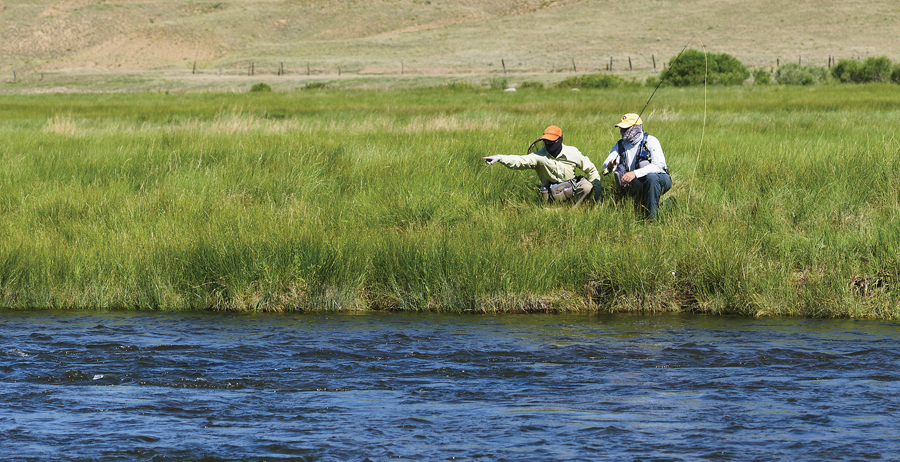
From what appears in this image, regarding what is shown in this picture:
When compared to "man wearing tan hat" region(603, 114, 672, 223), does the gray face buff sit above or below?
above

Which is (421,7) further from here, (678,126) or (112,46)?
(678,126)

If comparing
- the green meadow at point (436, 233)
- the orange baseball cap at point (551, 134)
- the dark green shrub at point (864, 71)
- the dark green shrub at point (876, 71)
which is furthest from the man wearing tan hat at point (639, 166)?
the dark green shrub at point (876, 71)

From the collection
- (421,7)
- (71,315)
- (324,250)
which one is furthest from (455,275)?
(421,7)

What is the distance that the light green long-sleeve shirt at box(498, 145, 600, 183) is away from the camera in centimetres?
995

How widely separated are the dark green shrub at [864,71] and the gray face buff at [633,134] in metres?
43.4

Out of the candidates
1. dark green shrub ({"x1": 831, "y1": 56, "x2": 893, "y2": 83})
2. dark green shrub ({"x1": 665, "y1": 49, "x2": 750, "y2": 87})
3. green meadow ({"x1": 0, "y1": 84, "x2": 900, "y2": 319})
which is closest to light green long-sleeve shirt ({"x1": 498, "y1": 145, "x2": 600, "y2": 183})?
Result: green meadow ({"x1": 0, "y1": 84, "x2": 900, "y2": 319})

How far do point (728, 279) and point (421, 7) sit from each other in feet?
420

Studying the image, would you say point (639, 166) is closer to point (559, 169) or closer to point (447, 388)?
point (559, 169)

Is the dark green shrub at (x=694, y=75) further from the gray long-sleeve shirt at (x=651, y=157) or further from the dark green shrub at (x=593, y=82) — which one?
the gray long-sleeve shirt at (x=651, y=157)

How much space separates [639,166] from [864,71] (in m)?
44.2

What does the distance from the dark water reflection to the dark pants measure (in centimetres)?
222

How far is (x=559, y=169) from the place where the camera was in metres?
10.1

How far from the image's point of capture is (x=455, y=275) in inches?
312

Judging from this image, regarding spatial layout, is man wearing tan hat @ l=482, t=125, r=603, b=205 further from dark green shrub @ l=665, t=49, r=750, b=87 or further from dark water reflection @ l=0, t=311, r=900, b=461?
dark green shrub @ l=665, t=49, r=750, b=87
